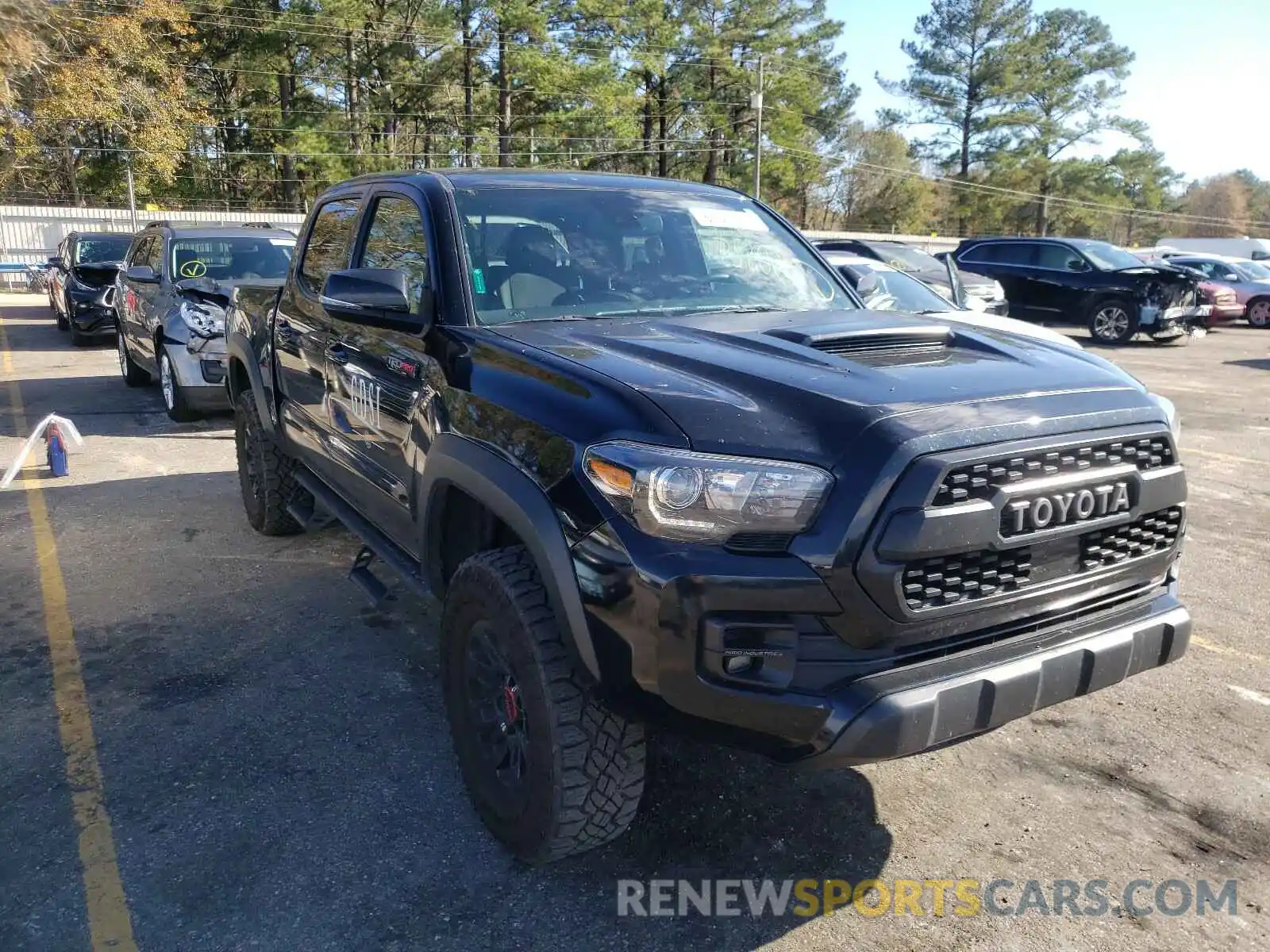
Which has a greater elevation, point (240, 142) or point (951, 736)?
point (240, 142)

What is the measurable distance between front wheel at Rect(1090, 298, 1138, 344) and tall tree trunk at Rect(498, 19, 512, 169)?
30651mm

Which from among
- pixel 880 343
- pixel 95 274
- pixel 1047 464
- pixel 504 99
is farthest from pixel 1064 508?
pixel 504 99

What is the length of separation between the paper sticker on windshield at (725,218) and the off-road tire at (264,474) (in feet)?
8.86

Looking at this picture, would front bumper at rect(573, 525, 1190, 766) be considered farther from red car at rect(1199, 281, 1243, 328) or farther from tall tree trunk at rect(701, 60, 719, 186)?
tall tree trunk at rect(701, 60, 719, 186)

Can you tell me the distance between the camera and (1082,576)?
8.29 feet

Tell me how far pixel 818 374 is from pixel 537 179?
172 cm

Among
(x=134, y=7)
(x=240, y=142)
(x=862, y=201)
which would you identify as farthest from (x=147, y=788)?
(x=862, y=201)

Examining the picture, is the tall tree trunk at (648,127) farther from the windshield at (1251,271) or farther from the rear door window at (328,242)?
the rear door window at (328,242)

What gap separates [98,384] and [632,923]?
1098cm

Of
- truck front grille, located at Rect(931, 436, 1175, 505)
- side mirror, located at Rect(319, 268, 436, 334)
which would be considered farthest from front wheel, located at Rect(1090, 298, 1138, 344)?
side mirror, located at Rect(319, 268, 436, 334)

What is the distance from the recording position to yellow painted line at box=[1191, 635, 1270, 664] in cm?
427

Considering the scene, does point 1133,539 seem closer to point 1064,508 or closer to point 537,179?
→ point 1064,508

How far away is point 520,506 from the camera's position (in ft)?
8.40

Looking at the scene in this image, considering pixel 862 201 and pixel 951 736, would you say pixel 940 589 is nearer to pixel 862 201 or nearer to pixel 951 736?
pixel 951 736
